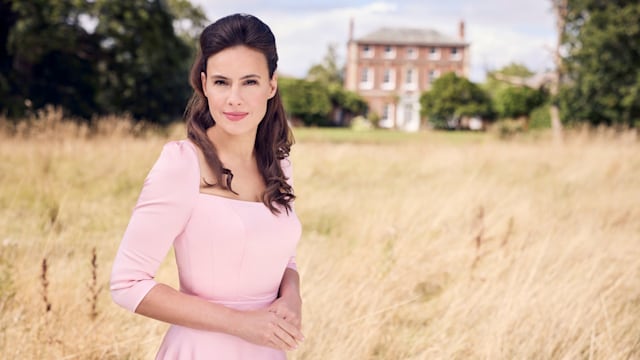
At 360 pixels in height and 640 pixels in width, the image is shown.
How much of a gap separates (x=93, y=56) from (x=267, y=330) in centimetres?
1975

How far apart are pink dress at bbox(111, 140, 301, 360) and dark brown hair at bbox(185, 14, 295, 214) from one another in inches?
2.0

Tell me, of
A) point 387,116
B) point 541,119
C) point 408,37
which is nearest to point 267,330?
point 541,119

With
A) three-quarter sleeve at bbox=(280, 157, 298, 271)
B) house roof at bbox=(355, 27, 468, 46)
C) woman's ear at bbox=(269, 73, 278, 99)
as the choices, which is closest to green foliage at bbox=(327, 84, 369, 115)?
house roof at bbox=(355, 27, 468, 46)

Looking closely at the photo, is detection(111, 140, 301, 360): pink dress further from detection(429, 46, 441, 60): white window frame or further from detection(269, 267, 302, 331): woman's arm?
detection(429, 46, 441, 60): white window frame

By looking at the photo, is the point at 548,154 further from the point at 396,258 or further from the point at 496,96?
the point at 496,96

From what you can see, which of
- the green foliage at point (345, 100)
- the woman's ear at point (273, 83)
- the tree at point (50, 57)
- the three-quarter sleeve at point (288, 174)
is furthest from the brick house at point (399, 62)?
the woman's ear at point (273, 83)

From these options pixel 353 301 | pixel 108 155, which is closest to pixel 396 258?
pixel 353 301

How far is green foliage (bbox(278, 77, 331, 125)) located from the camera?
137 feet

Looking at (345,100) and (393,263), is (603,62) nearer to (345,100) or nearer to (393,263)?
(393,263)

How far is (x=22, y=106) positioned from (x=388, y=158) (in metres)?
9.76

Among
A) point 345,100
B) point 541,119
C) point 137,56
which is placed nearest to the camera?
point 137,56

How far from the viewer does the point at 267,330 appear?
1.35 m

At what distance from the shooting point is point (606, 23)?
20.7 metres

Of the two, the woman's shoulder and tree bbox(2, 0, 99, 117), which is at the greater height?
tree bbox(2, 0, 99, 117)
